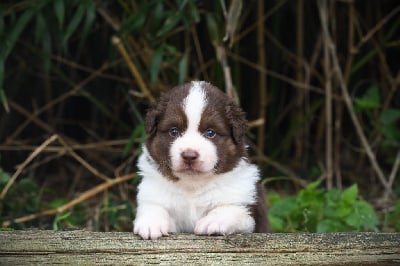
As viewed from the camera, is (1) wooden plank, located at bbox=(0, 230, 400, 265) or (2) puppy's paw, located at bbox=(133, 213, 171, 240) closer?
(1) wooden plank, located at bbox=(0, 230, 400, 265)

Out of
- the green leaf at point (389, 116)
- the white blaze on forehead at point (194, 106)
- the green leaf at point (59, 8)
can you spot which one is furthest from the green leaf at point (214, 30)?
the green leaf at point (389, 116)

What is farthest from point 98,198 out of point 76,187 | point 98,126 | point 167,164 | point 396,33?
point 396,33

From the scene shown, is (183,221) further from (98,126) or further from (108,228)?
(98,126)

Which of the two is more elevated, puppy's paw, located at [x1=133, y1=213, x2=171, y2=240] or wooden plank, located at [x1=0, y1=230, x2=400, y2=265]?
puppy's paw, located at [x1=133, y1=213, x2=171, y2=240]

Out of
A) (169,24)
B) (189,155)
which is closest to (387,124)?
(169,24)

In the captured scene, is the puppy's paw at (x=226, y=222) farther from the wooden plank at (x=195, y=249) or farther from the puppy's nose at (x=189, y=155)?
the puppy's nose at (x=189, y=155)

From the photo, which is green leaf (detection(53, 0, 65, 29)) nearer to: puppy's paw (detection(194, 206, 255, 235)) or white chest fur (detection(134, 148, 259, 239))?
white chest fur (detection(134, 148, 259, 239))

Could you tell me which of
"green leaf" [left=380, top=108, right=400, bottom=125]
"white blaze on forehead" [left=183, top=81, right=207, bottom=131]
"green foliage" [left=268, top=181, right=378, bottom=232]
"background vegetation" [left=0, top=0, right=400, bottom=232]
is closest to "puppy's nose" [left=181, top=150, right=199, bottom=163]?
"white blaze on forehead" [left=183, top=81, right=207, bottom=131]
